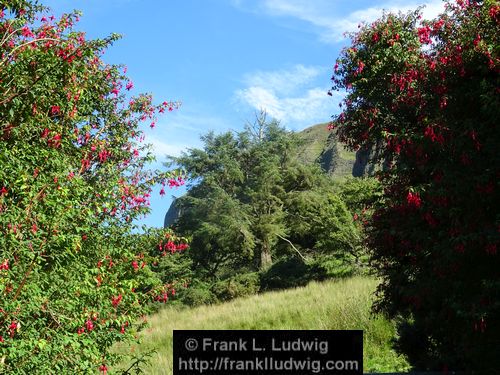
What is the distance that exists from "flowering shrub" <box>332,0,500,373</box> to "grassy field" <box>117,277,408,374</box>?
2102 mm

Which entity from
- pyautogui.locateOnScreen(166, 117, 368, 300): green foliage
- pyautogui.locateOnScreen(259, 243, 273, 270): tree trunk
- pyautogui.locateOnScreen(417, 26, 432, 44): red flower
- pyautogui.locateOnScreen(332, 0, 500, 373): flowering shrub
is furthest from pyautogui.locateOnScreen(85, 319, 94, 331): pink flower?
pyautogui.locateOnScreen(259, 243, 273, 270): tree trunk

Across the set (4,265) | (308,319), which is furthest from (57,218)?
(308,319)

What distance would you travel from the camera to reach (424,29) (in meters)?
9.38

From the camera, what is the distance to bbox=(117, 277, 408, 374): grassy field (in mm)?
11562

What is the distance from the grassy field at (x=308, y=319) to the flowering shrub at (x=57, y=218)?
465cm

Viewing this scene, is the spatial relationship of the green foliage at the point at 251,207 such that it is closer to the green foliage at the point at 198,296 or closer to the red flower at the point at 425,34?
the green foliage at the point at 198,296

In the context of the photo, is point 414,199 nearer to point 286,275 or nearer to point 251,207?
point 286,275

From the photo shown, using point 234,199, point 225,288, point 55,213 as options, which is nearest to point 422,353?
point 55,213

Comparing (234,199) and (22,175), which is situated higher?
(234,199)

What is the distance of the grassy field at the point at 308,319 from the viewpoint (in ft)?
37.9

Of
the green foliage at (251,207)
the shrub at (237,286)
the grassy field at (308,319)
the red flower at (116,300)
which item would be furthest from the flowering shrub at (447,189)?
the shrub at (237,286)

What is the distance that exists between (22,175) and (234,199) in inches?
1144

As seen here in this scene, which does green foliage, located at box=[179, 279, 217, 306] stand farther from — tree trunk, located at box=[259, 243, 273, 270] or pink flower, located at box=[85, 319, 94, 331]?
pink flower, located at box=[85, 319, 94, 331]

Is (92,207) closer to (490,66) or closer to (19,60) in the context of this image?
(19,60)
